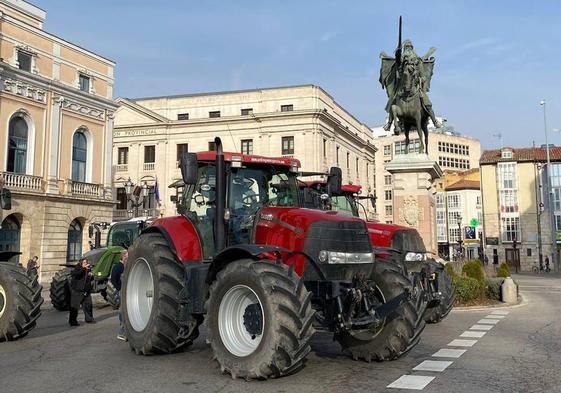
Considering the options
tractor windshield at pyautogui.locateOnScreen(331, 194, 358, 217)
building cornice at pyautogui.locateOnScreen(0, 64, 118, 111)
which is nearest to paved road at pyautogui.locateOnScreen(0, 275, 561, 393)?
tractor windshield at pyautogui.locateOnScreen(331, 194, 358, 217)

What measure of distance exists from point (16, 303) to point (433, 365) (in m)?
6.95

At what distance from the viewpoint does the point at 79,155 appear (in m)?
32.8

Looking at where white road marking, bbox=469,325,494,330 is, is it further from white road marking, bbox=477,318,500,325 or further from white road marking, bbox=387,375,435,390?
white road marking, bbox=387,375,435,390

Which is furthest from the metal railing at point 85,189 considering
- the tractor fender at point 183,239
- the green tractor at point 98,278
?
the tractor fender at point 183,239

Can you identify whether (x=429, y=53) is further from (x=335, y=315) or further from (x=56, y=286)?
(x=56, y=286)

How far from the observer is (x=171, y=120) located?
55.6 metres

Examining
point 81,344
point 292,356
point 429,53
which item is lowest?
point 81,344

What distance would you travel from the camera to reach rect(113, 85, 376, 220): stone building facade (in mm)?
51531

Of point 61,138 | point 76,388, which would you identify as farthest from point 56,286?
point 61,138

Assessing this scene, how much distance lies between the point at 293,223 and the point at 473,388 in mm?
2780

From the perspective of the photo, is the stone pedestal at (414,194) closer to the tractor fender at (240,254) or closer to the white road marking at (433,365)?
the white road marking at (433,365)

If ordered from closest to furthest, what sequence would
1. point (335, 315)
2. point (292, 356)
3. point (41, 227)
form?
point (292, 356)
point (335, 315)
point (41, 227)

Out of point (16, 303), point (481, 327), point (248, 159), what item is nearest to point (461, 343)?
Result: point (481, 327)

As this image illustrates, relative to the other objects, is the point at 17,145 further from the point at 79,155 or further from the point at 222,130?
the point at 222,130
